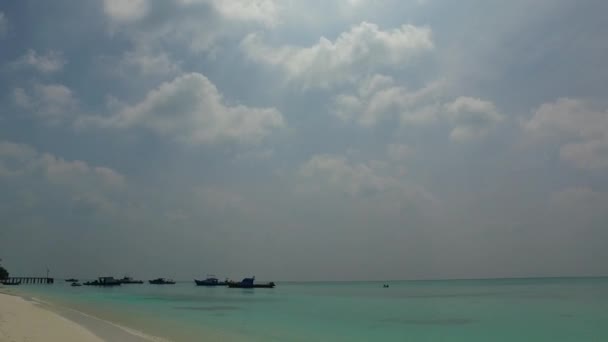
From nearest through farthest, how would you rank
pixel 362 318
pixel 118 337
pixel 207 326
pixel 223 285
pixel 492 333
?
1. pixel 118 337
2. pixel 492 333
3. pixel 207 326
4. pixel 362 318
5. pixel 223 285

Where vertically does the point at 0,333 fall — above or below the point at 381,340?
above

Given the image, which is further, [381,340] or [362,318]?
[362,318]

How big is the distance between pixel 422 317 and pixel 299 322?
393 inches

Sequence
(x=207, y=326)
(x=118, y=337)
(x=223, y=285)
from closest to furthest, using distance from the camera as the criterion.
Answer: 1. (x=118, y=337)
2. (x=207, y=326)
3. (x=223, y=285)

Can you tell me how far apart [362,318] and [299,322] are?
5.75 m

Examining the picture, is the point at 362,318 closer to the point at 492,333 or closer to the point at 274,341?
the point at 492,333

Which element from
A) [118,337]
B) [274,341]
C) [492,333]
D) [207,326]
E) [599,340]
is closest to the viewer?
[118,337]

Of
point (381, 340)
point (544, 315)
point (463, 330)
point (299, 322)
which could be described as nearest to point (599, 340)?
point (463, 330)

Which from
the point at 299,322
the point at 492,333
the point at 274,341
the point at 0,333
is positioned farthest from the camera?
the point at 299,322

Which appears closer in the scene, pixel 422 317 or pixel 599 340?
pixel 599 340

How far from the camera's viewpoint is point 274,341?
20.9 meters

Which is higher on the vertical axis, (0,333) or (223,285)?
(0,333)

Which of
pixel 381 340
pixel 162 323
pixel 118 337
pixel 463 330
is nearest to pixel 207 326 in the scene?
pixel 162 323

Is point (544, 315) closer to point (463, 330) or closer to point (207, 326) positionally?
point (463, 330)
